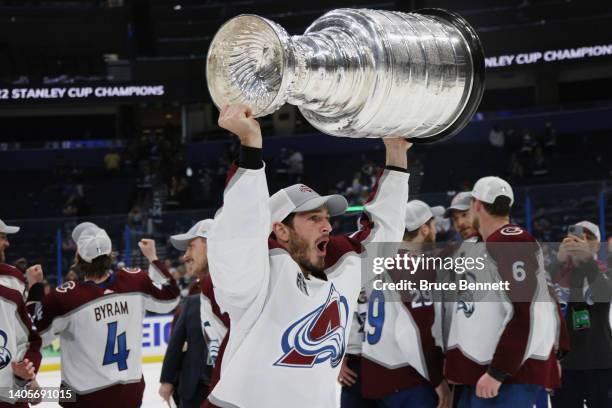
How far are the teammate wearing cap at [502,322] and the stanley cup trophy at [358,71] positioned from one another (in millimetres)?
1336

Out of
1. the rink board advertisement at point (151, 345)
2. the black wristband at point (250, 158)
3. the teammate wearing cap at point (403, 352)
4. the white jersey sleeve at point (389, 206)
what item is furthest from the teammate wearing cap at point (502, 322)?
the rink board advertisement at point (151, 345)

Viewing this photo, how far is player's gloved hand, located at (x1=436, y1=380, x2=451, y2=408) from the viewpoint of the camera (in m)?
4.19

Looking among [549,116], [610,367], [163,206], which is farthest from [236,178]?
[549,116]

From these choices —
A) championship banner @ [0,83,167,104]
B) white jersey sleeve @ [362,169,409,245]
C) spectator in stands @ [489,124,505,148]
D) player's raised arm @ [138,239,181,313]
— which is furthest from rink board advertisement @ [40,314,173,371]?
championship banner @ [0,83,167,104]

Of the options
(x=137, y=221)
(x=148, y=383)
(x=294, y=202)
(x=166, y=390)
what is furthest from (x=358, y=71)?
(x=137, y=221)

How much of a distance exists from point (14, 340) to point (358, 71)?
2815mm

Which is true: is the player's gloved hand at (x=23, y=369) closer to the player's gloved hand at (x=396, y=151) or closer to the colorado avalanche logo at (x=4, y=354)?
the colorado avalanche logo at (x=4, y=354)

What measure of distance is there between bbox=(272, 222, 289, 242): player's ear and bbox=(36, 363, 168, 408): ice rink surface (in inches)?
175

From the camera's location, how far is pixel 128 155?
19062 mm

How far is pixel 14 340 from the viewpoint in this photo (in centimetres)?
425

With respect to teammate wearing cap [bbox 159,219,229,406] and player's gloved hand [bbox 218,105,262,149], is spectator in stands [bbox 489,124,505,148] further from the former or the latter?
player's gloved hand [bbox 218,105,262,149]

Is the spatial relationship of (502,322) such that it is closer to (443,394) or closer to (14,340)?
(443,394)

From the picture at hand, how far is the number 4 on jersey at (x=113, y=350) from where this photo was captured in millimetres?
4645

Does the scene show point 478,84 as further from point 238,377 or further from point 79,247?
point 79,247
